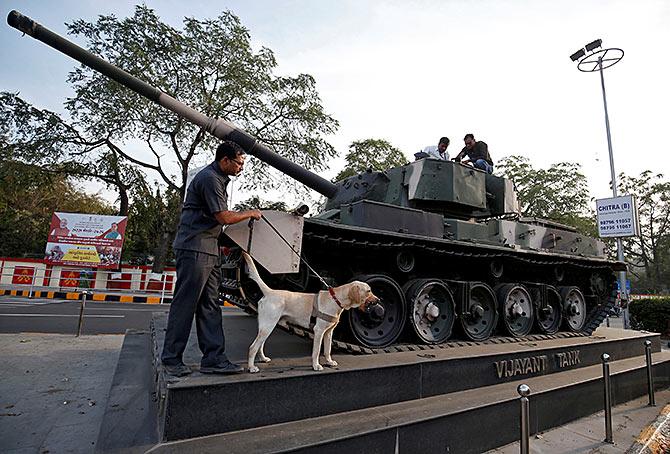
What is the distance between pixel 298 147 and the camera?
2117 centimetres

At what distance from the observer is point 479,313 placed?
18.4 feet

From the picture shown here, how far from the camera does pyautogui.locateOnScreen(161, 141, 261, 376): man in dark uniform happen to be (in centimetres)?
314

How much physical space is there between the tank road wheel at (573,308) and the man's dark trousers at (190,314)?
6.30 metres

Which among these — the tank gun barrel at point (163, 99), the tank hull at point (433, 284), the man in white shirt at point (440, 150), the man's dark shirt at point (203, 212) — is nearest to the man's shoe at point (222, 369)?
the man's dark shirt at point (203, 212)

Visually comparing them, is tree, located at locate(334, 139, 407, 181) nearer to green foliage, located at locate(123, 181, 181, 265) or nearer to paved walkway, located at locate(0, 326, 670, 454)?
green foliage, located at locate(123, 181, 181, 265)

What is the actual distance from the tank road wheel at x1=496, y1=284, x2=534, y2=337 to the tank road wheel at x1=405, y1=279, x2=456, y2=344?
110 centimetres

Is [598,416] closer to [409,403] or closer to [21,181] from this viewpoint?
[409,403]

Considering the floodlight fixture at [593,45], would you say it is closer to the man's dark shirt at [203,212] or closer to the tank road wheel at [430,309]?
the tank road wheel at [430,309]

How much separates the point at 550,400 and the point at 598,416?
1.01 m

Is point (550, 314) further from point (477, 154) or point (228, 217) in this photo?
point (228, 217)

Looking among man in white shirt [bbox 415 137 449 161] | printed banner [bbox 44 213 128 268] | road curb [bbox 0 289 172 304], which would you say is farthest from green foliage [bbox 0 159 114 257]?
man in white shirt [bbox 415 137 449 161]

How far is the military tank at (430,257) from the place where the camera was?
4.62 metres

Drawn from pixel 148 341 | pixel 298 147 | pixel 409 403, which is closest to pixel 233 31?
pixel 298 147

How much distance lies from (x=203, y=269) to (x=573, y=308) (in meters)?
6.90
